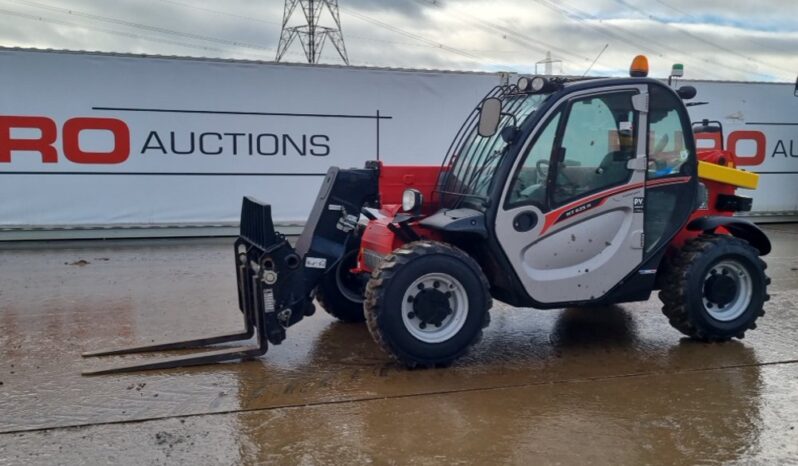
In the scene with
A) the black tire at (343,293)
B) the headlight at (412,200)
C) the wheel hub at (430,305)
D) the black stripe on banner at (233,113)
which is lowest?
the black tire at (343,293)

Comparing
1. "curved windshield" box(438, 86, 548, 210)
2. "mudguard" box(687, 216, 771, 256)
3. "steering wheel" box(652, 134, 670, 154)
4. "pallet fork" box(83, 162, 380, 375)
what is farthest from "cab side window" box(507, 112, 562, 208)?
"mudguard" box(687, 216, 771, 256)

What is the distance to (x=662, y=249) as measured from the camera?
5.24 metres

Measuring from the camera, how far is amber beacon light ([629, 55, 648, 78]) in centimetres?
532

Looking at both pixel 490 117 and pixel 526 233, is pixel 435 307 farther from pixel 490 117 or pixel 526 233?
pixel 490 117

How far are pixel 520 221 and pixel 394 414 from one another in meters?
1.64

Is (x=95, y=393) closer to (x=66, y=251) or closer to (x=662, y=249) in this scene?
(x=662, y=249)

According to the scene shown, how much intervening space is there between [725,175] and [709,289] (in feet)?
3.17

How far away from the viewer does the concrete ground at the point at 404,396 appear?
3623 mm

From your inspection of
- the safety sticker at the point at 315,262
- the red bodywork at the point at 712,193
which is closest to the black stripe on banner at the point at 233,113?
the red bodywork at the point at 712,193

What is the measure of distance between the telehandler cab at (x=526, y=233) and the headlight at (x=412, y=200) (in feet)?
0.03

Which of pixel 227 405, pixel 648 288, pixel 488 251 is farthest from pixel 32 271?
pixel 648 288

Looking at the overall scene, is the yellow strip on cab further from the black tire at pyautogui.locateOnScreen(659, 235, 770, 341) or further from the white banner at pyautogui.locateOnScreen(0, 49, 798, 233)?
the white banner at pyautogui.locateOnScreen(0, 49, 798, 233)

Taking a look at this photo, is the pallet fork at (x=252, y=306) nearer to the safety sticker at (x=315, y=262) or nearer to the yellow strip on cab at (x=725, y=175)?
the safety sticker at (x=315, y=262)

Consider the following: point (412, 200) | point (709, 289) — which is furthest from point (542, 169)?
point (709, 289)
